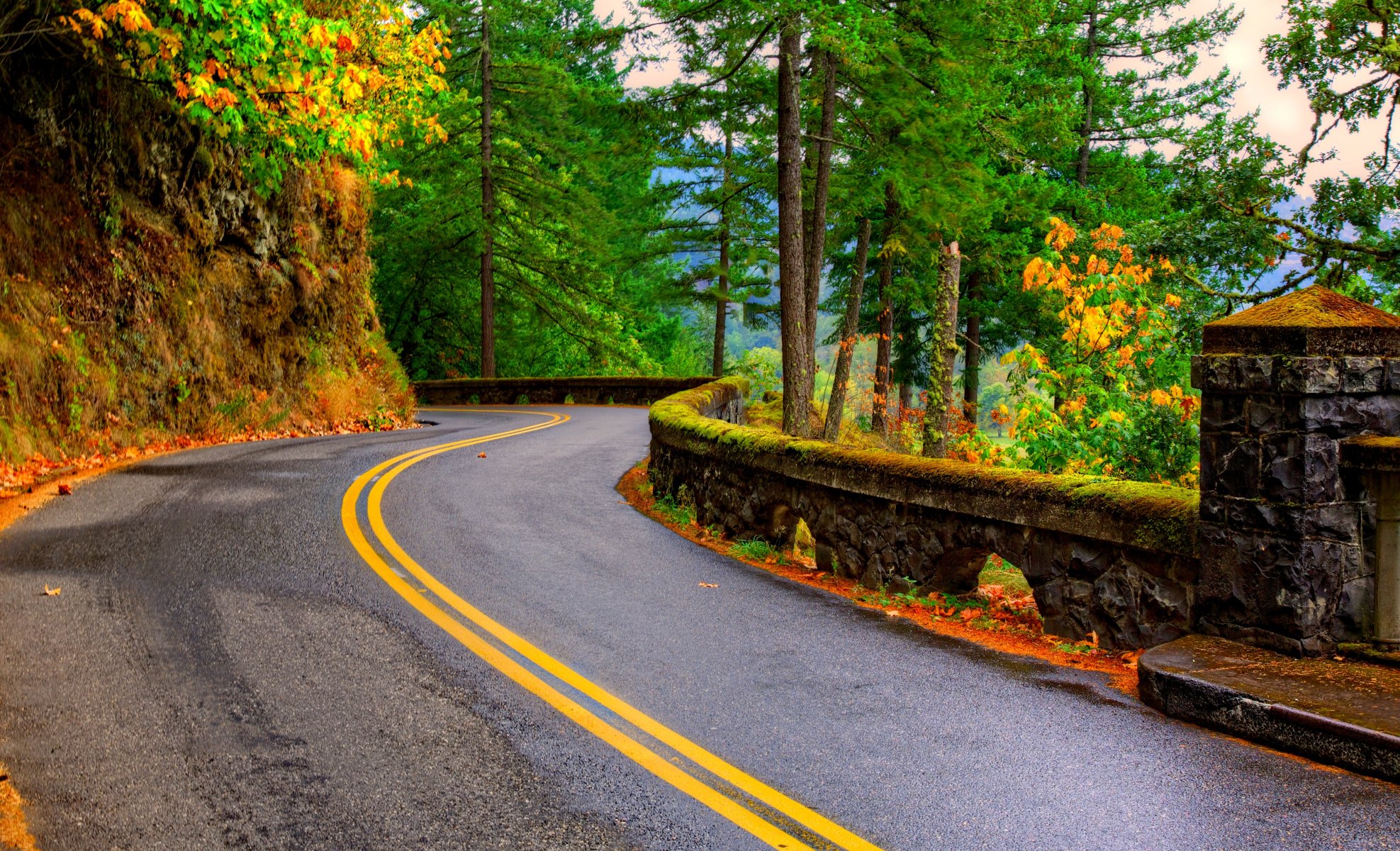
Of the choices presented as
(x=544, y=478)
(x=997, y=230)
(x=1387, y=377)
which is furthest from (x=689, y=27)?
(x=997, y=230)

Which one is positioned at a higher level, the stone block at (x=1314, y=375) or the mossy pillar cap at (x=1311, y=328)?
the mossy pillar cap at (x=1311, y=328)

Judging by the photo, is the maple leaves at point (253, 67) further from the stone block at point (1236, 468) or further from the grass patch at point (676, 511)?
the stone block at point (1236, 468)

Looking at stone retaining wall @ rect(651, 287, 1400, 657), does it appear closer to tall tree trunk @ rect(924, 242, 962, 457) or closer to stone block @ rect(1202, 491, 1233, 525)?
stone block @ rect(1202, 491, 1233, 525)

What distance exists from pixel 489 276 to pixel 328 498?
2360 centimetres

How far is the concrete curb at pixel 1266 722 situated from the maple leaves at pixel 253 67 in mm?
9163

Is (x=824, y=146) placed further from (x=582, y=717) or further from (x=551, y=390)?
(x=582, y=717)

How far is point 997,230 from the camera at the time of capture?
29.0 meters


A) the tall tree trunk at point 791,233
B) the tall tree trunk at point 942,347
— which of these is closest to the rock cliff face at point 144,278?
the tall tree trunk at point 791,233

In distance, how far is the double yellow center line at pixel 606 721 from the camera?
11.4ft

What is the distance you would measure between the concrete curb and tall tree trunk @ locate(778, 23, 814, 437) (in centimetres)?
1025

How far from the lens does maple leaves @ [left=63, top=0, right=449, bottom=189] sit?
360 inches

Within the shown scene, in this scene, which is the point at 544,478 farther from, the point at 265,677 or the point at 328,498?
the point at 265,677

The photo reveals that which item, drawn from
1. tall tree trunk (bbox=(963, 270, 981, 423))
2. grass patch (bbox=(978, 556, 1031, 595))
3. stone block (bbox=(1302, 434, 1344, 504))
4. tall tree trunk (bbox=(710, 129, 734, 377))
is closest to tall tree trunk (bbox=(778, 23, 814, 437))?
grass patch (bbox=(978, 556, 1031, 595))

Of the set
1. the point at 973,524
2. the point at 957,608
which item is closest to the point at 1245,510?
the point at 973,524
